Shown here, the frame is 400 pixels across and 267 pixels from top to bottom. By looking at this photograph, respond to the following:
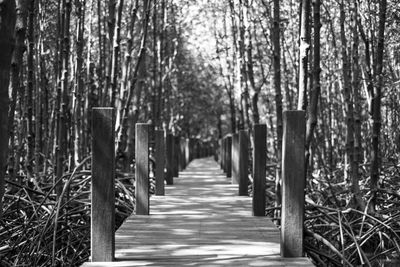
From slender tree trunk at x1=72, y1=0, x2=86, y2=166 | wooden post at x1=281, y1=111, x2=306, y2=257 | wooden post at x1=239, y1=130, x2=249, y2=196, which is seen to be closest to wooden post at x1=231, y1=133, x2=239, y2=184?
wooden post at x1=239, y1=130, x2=249, y2=196

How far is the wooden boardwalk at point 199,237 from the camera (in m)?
3.71

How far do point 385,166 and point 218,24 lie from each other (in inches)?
432

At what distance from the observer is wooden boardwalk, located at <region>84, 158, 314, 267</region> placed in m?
3.71

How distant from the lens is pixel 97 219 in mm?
3736

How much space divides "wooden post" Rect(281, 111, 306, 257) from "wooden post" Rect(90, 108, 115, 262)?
1.12m

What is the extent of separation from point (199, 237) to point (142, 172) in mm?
→ 1327

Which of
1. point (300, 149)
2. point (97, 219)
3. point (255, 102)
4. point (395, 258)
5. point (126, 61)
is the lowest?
point (395, 258)

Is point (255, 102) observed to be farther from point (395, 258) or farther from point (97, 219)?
point (97, 219)

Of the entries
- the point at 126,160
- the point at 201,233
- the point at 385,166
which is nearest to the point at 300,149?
the point at 201,233

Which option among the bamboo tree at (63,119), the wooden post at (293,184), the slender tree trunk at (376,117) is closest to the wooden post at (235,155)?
the slender tree trunk at (376,117)

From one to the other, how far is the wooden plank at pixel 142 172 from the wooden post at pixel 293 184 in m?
2.04

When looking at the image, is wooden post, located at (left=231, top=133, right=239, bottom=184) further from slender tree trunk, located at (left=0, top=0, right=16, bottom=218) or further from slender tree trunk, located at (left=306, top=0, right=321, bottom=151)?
slender tree trunk, located at (left=0, top=0, right=16, bottom=218)

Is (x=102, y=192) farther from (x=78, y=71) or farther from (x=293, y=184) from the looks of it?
(x=78, y=71)

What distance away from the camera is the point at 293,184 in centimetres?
380
